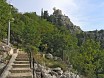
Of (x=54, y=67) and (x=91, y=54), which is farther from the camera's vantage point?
(x=91, y=54)

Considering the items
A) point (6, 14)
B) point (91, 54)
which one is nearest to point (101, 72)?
point (91, 54)

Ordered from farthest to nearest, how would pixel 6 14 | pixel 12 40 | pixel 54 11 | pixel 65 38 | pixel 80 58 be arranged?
pixel 54 11
pixel 65 38
pixel 12 40
pixel 80 58
pixel 6 14

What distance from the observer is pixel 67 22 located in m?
137

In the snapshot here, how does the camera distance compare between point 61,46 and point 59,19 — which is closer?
point 61,46

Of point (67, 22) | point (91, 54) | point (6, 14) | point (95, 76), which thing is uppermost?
point (67, 22)

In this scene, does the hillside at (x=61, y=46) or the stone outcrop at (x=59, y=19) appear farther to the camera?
the stone outcrop at (x=59, y=19)

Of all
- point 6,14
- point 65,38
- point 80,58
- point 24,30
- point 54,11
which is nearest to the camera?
point 6,14

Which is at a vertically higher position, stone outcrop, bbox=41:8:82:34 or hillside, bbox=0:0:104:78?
stone outcrop, bbox=41:8:82:34

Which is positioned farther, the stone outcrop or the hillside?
the stone outcrop

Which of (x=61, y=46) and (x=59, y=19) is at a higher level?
(x=59, y=19)

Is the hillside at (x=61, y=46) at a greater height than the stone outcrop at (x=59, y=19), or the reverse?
the stone outcrop at (x=59, y=19)

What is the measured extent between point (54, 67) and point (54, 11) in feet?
327

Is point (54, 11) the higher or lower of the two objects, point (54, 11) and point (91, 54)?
the higher

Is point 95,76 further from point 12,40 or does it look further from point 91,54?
point 12,40
